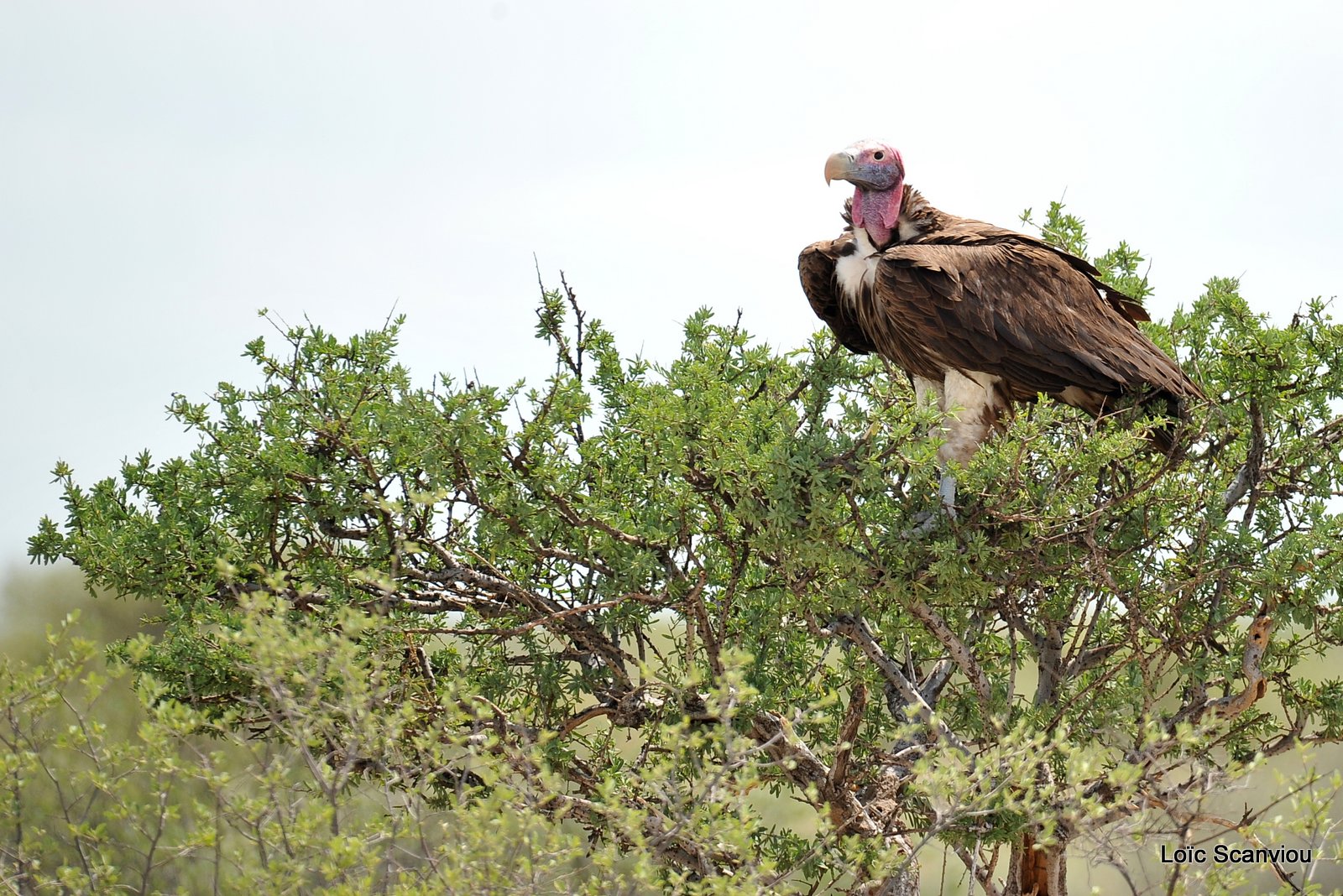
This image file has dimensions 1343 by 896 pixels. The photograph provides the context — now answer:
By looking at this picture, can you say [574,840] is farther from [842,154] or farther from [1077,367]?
[842,154]

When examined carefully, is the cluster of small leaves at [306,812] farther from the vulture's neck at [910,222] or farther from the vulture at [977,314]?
the vulture's neck at [910,222]

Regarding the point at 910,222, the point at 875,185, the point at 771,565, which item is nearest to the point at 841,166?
the point at 875,185

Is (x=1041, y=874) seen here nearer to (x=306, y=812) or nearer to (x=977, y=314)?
(x=977, y=314)

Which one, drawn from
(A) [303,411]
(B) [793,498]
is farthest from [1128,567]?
(A) [303,411]

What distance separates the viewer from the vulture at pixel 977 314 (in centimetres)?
573

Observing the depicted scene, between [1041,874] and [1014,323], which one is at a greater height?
[1014,323]

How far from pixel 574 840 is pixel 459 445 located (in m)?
1.81

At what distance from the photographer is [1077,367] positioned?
5762 millimetres

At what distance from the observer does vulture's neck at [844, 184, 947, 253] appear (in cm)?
638

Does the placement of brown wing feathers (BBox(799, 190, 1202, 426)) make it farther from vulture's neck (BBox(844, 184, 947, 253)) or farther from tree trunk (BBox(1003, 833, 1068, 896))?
tree trunk (BBox(1003, 833, 1068, 896))

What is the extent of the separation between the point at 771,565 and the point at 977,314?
1.40 meters

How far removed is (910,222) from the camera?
6414 mm

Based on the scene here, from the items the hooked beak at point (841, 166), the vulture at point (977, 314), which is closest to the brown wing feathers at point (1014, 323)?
the vulture at point (977, 314)

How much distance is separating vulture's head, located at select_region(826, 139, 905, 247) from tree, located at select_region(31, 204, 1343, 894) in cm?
65
